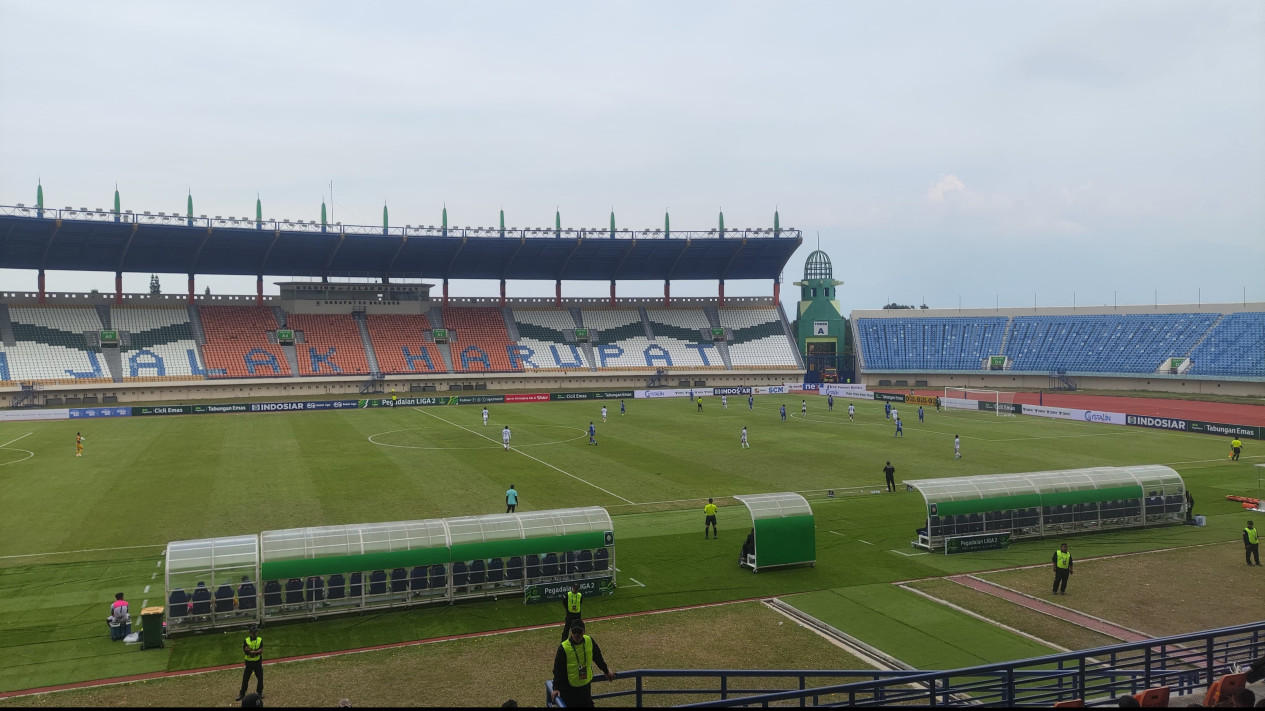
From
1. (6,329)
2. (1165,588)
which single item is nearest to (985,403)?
(1165,588)

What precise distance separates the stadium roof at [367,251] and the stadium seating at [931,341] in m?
14.9

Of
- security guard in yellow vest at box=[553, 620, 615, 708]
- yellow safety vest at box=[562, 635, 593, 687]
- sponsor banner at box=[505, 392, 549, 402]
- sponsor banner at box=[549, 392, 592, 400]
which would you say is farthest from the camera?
sponsor banner at box=[549, 392, 592, 400]

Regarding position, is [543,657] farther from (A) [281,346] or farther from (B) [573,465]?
(A) [281,346]

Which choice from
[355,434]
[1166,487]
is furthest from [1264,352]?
[355,434]

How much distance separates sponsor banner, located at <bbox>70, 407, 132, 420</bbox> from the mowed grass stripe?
195 feet

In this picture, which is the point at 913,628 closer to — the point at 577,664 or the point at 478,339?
the point at 577,664

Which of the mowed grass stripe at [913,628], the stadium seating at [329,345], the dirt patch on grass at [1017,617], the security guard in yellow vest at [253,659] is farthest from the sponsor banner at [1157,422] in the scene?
the stadium seating at [329,345]

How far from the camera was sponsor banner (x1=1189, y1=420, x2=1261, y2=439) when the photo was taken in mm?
47844

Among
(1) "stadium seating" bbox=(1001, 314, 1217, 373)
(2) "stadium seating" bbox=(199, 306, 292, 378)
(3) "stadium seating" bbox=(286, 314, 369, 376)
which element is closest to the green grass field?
(2) "stadium seating" bbox=(199, 306, 292, 378)

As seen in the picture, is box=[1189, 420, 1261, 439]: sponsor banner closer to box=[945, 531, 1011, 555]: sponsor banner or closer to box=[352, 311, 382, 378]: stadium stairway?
box=[945, 531, 1011, 555]: sponsor banner

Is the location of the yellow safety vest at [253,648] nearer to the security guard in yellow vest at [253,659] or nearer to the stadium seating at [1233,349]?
the security guard in yellow vest at [253,659]

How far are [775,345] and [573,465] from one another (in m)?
60.4

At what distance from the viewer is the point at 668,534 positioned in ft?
85.7

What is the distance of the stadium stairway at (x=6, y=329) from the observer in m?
69.2
